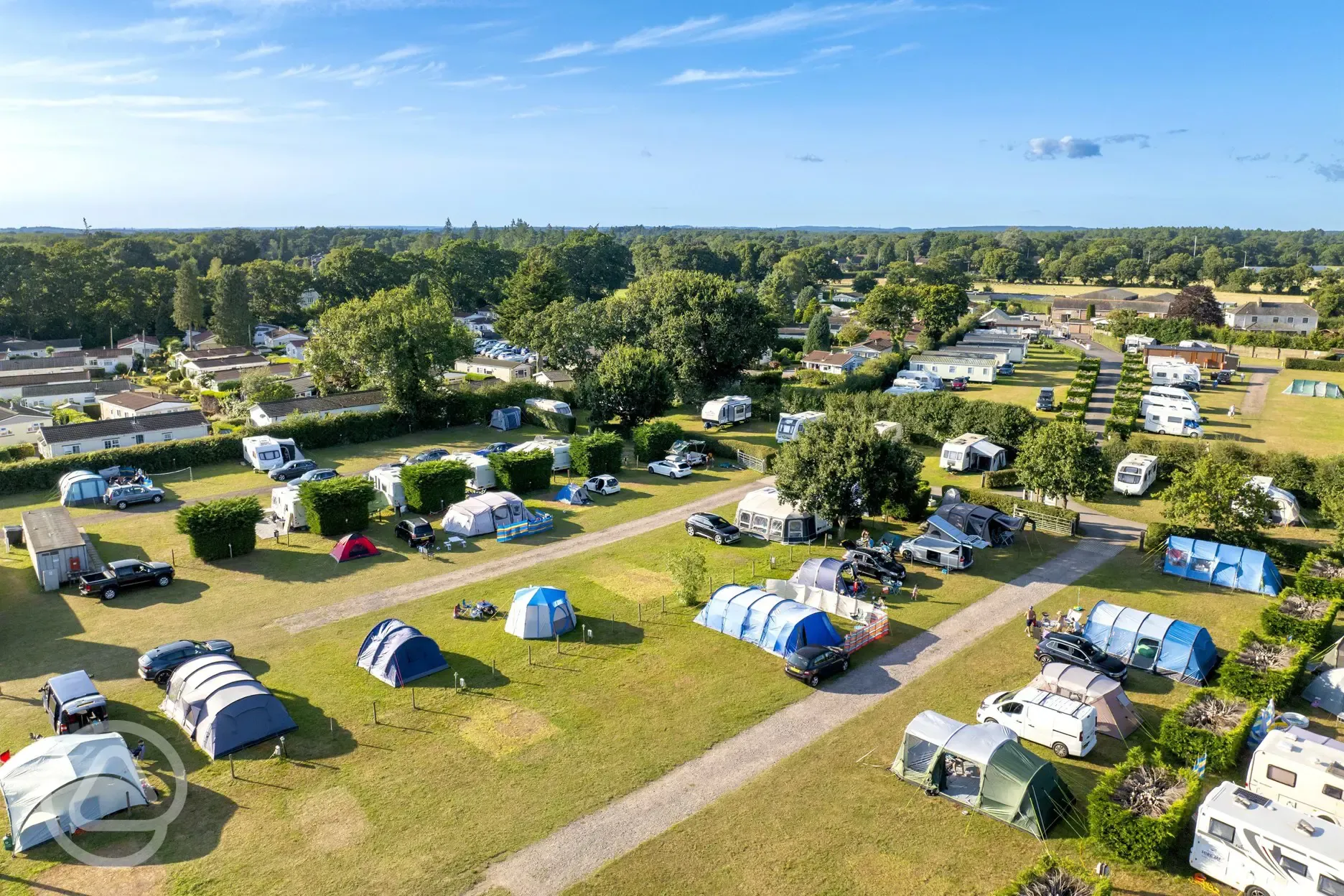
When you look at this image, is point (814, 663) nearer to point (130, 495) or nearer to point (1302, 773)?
point (1302, 773)

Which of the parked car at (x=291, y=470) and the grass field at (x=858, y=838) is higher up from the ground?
the parked car at (x=291, y=470)

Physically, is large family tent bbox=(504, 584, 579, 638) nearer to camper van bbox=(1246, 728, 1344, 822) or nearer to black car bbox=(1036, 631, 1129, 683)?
black car bbox=(1036, 631, 1129, 683)

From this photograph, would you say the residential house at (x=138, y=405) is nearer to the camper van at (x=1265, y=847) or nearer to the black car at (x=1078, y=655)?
the black car at (x=1078, y=655)

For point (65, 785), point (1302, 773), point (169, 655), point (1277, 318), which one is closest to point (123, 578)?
point (169, 655)

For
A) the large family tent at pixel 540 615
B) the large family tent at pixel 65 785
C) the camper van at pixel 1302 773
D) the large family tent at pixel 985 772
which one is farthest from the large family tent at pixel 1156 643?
the large family tent at pixel 65 785

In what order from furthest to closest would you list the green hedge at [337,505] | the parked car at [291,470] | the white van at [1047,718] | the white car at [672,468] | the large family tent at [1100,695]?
the white car at [672,468] < the parked car at [291,470] < the green hedge at [337,505] < the large family tent at [1100,695] < the white van at [1047,718]

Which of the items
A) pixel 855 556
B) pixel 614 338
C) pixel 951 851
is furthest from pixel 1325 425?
pixel 951 851

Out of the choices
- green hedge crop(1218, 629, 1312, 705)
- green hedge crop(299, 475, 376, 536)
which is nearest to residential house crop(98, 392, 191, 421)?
green hedge crop(299, 475, 376, 536)
